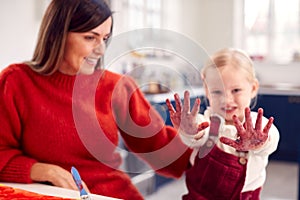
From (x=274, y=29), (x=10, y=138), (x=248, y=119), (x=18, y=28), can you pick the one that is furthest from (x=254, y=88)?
(x=274, y=29)

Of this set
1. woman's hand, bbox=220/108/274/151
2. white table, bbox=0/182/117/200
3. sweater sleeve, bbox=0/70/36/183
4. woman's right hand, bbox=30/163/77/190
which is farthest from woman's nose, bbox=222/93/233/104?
sweater sleeve, bbox=0/70/36/183

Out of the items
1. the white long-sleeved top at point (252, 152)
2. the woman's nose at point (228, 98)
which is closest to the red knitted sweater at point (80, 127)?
the white long-sleeved top at point (252, 152)

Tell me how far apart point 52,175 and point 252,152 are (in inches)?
20.9

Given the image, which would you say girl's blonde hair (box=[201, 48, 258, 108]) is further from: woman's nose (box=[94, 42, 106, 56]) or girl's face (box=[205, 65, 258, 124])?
woman's nose (box=[94, 42, 106, 56])

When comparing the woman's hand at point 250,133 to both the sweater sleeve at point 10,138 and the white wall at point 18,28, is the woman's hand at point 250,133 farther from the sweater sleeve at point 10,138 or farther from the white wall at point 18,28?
the white wall at point 18,28

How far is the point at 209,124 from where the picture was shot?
1063mm

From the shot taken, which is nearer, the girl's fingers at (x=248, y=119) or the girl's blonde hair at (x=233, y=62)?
the girl's fingers at (x=248, y=119)

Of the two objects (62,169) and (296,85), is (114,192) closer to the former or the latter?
(62,169)

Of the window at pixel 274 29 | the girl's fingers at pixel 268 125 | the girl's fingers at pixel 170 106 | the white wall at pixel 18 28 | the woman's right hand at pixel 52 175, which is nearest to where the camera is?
the girl's fingers at pixel 268 125

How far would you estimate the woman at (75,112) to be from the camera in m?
1.22

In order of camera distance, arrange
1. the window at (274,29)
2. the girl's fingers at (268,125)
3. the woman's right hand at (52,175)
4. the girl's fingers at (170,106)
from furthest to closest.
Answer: the window at (274,29)
the woman's right hand at (52,175)
the girl's fingers at (170,106)
the girl's fingers at (268,125)

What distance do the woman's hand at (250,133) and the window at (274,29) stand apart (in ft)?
12.8

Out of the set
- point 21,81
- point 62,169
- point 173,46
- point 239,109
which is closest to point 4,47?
point 21,81

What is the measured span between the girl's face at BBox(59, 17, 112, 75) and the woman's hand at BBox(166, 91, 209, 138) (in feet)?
0.96
